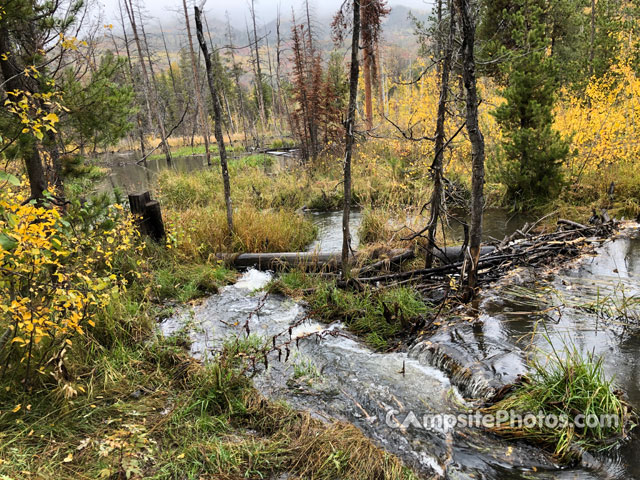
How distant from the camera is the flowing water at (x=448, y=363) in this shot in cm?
281

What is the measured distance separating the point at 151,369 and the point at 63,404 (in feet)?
2.87

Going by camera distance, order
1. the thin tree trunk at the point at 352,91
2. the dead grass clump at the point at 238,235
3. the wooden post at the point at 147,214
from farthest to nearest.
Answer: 1. the dead grass clump at the point at 238,235
2. the wooden post at the point at 147,214
3. the thin tree trunk at the point at 352,91

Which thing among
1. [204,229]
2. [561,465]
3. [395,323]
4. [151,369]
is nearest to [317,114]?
[204,229]

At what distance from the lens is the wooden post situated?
6.41 meters

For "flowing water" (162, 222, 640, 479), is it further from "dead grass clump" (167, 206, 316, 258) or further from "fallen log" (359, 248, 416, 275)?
"dead grass clump" (167, 206, 316, 258)

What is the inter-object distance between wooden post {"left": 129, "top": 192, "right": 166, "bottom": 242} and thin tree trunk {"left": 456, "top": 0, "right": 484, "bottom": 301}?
17.1 ft

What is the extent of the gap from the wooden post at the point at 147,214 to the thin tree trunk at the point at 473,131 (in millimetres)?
5201

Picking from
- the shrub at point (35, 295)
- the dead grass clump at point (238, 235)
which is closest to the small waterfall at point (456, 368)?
the shrub at point (35, 295)

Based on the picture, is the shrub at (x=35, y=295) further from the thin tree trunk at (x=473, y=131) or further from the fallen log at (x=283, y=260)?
the thin tree trunk at (x=473, y=131)

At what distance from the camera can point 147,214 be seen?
6.53 m

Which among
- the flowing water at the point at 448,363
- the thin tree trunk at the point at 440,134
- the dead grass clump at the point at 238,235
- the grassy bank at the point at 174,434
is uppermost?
the thin tree trunk at the point at 440,134

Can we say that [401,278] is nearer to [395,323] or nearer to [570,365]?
[395,323]

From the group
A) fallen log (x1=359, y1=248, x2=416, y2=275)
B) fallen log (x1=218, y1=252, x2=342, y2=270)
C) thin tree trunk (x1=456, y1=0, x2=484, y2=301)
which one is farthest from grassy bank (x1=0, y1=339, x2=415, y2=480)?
fallen log (x1=218, y1=252, x2=342, y2=270)

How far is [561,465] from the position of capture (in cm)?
265
